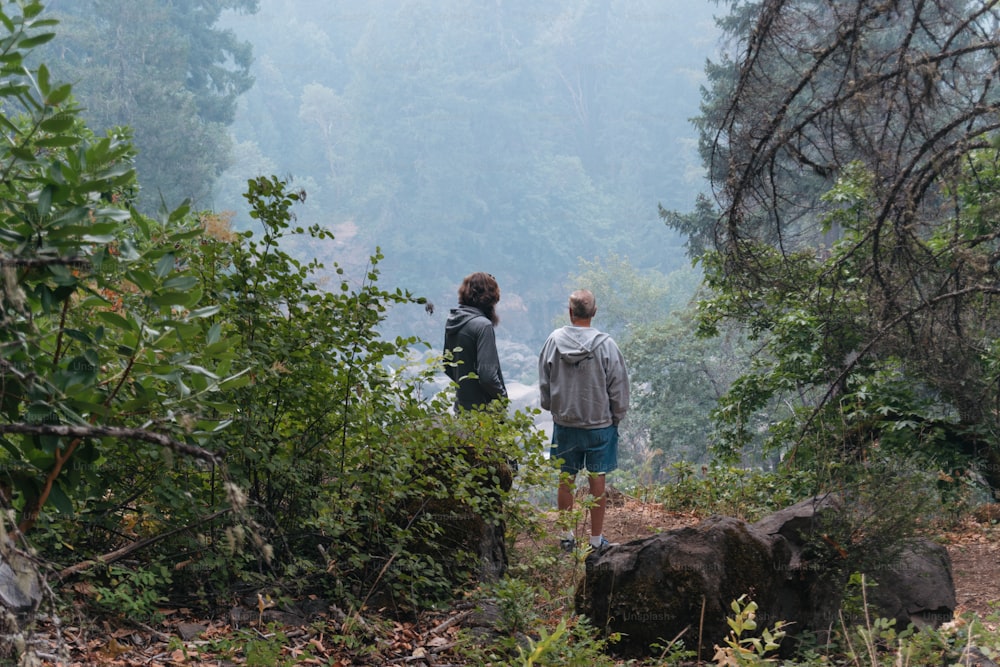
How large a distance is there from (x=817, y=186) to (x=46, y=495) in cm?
2160

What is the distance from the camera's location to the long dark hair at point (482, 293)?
246 inches

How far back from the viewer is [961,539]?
8164 mm

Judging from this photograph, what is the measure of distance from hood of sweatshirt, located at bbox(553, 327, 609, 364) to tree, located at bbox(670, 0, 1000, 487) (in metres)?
Result: 1.01

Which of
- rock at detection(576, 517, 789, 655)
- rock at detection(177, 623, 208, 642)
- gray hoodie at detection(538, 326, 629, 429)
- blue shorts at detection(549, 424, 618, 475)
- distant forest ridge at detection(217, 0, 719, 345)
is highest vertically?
distant forest ridge at detection(217, 0, 719, 345)

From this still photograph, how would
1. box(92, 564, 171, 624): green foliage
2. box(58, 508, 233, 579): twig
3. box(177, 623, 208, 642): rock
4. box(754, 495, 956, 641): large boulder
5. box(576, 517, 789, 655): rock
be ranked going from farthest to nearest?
box(754, 495, 956, 641): large boulder, box(576, 517, 789, 655): rock, box(177, 623, 208, 642): rock, box(92, 564, 171, 624): green foliage, box(58, 508, 233, 579): twig

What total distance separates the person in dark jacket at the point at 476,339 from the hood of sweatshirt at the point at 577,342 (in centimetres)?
46

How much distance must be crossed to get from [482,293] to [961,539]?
16.9 feet

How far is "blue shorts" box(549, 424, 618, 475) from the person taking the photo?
618 cm

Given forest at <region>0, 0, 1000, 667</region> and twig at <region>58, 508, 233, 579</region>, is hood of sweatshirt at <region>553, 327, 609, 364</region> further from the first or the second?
twig at <region>58, 508, 233, 579</region>

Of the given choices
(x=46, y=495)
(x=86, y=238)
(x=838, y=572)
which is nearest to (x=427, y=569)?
(x=838, y=572)

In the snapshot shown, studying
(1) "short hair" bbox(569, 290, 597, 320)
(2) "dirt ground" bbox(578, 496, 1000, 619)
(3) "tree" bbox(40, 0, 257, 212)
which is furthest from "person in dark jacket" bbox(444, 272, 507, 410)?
(3) "tree" bbox(40, 0, 257, 212)

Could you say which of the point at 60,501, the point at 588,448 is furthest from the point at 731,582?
the point at 60,501

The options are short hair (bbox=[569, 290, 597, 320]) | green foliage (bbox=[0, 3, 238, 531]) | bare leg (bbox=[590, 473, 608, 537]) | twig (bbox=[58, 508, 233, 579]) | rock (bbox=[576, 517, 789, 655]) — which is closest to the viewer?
green foliage (bbox=[0, 3, 238, 531])

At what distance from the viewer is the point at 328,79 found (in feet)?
298
